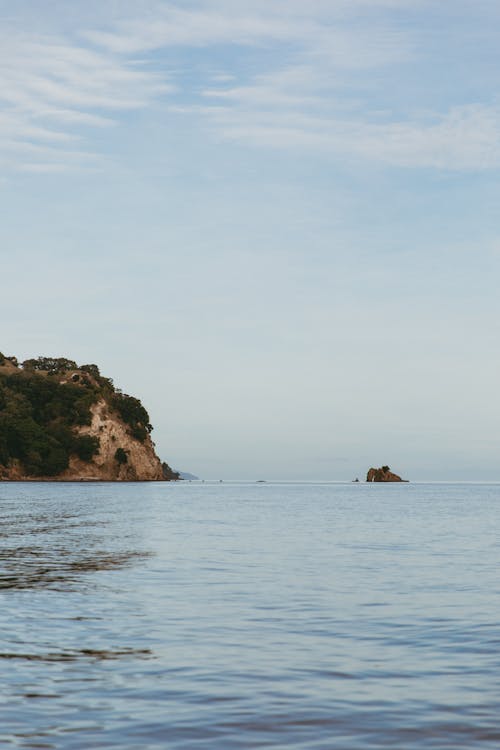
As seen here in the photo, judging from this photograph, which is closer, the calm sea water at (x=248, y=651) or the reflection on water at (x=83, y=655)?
the calm sea water at (x=248, y=651)

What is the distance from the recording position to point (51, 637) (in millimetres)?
20344

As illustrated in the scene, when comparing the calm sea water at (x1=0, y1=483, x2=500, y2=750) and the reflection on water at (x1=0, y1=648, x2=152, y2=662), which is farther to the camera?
the reflection on water at (x1=0, y1=648, x2=152, y2=662)

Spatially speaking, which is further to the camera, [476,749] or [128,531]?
[128,531]

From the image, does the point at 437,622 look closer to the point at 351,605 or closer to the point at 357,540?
the point at 351,605

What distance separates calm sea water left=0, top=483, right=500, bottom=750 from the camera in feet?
42.4

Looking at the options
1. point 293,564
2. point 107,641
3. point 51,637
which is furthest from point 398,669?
point 293,564

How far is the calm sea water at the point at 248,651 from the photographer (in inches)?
509

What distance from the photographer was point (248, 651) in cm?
1895

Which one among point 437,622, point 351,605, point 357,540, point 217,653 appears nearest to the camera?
point 217,653

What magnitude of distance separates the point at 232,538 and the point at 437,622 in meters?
32.5

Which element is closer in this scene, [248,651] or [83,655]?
[83,655]

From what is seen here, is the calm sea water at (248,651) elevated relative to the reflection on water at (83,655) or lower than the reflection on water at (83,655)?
elevated

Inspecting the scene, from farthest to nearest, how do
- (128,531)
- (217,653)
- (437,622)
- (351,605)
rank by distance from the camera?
(128,531) → (351,605) → (437,622) → (217,653)

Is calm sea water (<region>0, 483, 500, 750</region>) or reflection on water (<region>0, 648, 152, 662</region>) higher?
Answer: calm sea water (<region>0, 483, 500, 750</region>)
